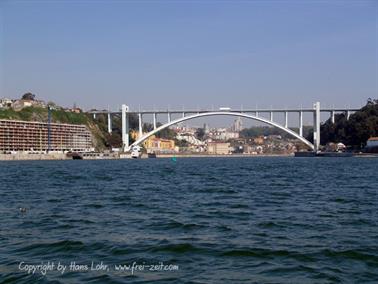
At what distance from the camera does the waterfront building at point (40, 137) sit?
7919 cm

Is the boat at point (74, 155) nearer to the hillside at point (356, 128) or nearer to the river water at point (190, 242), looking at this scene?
the hillside at point (356, 128)

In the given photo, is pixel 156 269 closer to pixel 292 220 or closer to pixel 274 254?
pixel 274 254

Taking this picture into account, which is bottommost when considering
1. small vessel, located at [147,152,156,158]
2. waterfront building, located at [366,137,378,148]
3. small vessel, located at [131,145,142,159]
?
small vessel, located at [147,152,156,158]

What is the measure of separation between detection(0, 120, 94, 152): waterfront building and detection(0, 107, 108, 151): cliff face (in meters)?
5.14

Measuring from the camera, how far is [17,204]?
510 inches

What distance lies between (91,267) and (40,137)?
83029 mm

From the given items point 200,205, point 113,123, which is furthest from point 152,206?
point 113,123

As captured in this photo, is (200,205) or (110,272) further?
(200,205)

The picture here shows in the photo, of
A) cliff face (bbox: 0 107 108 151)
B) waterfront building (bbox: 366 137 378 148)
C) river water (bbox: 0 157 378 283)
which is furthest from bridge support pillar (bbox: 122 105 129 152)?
river water (bbox: 0 157 378 283)

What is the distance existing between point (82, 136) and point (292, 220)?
285ft

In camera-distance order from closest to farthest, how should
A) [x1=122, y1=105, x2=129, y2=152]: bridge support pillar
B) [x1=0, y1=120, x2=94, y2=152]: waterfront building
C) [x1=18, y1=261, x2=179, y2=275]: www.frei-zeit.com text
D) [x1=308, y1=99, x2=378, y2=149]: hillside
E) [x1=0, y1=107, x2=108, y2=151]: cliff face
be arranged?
[x1=18, y1=261, x2=179, y2=275]: www.frei-zeit.com text, [x1=0, y1=120, x2=94, y2=152]: waterfront building, [x1=308, y1=99, x2=378, y2=149]: hillside, [x1=0, y1=107, x2=108, y2=151]: cliff face, [x1=122, y1=105, x2=129, y2=152]: bridge support pillar

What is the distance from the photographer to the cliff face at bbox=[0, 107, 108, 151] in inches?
3679

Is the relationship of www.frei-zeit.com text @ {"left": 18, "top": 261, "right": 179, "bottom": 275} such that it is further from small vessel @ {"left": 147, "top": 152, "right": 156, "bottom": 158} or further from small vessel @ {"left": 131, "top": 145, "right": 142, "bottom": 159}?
small vessel @ {"left": 147, "top": 152, "right": 156, "bottom": 158}

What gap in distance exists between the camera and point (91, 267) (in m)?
6.34
